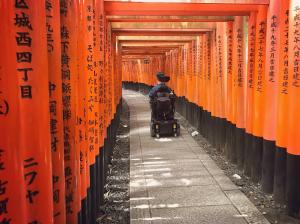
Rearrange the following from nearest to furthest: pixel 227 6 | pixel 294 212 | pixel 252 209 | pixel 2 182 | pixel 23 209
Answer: pixel 2 182 → pixel 23 209 → pixel 294 212 → pixel 252 209 → pixel 227 6

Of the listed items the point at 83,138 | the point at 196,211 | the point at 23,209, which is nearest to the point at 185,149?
the point at 196,211

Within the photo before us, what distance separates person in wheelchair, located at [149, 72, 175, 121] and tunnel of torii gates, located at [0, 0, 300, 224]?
124 centimetres

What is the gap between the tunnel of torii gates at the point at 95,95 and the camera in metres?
2.30

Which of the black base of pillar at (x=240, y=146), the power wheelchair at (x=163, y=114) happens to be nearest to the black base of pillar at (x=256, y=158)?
the black base of pillar at (x=240, y=146)

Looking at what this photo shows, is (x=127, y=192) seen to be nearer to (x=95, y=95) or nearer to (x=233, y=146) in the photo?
(x=95, y=95)

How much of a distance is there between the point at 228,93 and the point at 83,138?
6.07 m

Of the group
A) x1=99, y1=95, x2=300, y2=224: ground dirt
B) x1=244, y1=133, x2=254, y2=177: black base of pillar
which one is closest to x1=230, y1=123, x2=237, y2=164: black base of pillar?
x1=99, y1=95, x2=300, y2=224: ground dirt

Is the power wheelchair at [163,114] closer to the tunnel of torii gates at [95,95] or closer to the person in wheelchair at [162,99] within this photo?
the person in wheelchair at [162,99]

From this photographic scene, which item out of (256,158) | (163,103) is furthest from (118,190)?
(163,103)

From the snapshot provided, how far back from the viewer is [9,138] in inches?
86.3

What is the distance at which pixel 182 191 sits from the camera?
720 cm

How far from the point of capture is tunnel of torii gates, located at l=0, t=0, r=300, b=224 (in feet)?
7.54

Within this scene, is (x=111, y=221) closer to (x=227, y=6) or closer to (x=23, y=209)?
(x=23, y=209)

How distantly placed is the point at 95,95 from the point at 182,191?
279cm
